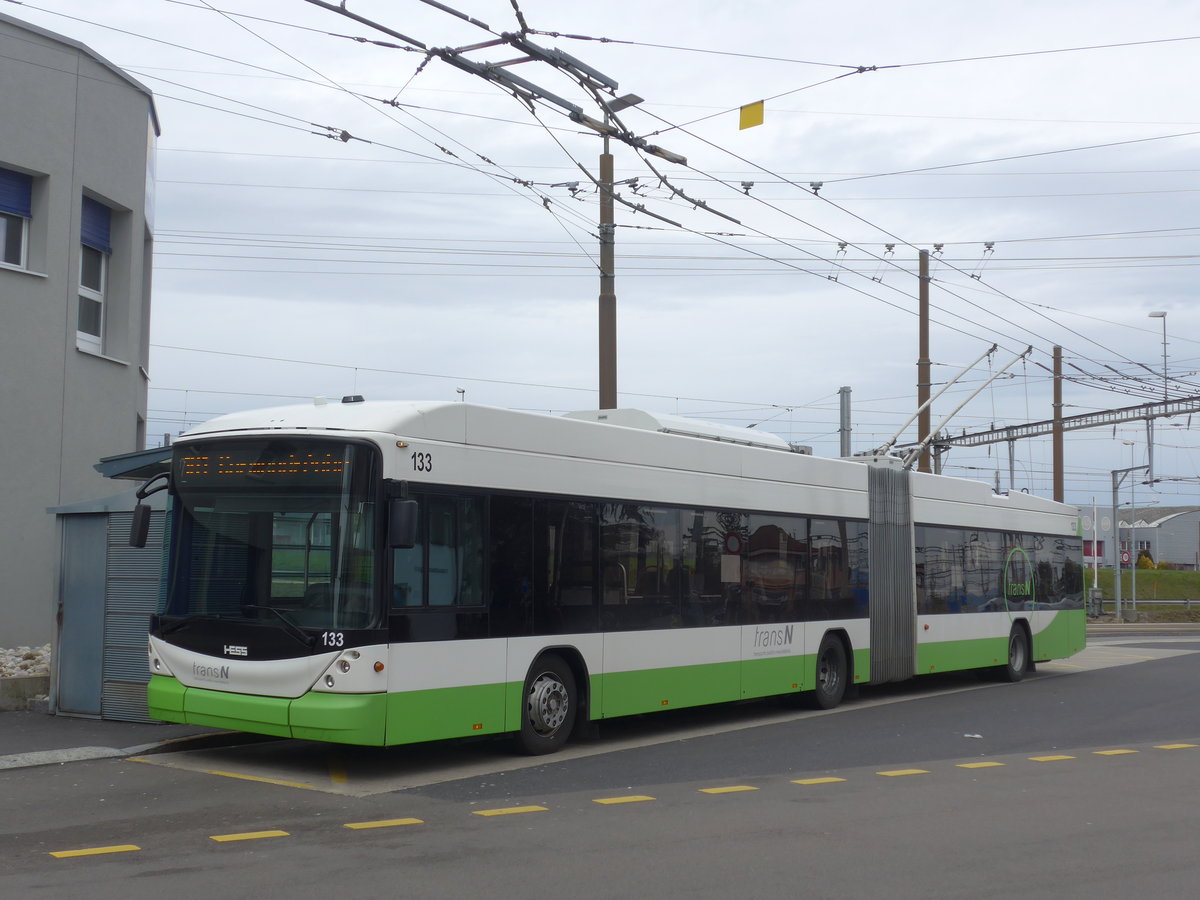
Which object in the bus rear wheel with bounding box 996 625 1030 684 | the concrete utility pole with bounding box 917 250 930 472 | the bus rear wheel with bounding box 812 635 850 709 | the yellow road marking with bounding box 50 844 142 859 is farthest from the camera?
the concrete utility pole with bounding box 917 250 930 472

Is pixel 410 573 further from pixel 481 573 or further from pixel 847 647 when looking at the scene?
pixel 847 647

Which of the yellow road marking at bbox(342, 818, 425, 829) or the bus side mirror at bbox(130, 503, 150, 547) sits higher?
the bus side mirror at bbox(130, 503, 150, 547)

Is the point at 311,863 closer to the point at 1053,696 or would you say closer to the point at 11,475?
the point at 11,475

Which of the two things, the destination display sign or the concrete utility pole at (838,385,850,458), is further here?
the concrete utility pole at (838,385,850,458)

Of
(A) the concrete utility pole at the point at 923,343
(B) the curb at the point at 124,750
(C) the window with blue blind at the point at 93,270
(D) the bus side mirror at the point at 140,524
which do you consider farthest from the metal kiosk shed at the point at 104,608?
(A) the concrete utility pole at the point at 923,343

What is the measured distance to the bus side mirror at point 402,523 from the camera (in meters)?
9.75

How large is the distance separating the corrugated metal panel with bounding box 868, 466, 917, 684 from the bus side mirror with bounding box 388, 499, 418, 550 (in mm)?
8871

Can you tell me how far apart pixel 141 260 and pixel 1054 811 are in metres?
16.2

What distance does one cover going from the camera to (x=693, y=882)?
6.96 metres

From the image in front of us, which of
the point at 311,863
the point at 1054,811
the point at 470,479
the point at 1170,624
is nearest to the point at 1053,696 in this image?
the point at 1054,811

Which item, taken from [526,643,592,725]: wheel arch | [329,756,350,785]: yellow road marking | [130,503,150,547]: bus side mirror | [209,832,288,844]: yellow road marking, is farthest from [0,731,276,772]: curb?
[209,832,288,844]: yellow road marking

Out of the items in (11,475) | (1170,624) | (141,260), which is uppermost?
(141,260)

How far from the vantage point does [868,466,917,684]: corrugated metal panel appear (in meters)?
17.2

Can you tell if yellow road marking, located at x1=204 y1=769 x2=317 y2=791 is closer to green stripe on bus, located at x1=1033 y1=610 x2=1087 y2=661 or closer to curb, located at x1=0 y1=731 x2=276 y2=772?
curb, located at x1=0 y1=731 x2=276 y2=772
